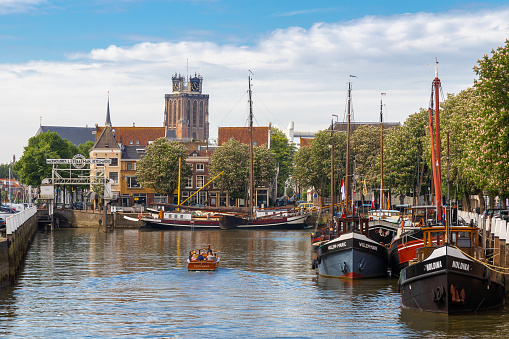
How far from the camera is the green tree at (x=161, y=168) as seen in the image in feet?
397

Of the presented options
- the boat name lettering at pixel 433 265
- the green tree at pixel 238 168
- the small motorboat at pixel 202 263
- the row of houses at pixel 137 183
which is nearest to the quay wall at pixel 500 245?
the boat name lettering at pixel 433 265

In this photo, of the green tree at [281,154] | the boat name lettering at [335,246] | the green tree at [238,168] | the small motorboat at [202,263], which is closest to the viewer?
the boat name lettering at [335,246]

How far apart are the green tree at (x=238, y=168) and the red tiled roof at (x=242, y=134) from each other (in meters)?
30.5

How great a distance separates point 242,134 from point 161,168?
124 ft

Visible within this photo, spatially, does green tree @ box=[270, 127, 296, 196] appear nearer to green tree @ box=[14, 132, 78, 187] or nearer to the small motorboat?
green tree @ box=[14, 132, 78, 187]

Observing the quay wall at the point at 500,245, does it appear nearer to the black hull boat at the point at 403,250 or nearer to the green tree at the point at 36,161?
the black hull boat at the point at 403,250

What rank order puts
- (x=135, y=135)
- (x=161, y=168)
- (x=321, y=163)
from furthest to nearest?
1. (x=135, y=135)
2. (x=161, y=168)
3. (x=321, y=163)

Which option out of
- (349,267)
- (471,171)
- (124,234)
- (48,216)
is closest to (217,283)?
(349,267)

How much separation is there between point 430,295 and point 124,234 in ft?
220

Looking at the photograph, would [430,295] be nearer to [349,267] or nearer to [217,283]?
[349,267]

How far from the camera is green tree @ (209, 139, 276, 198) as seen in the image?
121 metres

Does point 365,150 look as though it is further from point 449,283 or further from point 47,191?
point 449,283

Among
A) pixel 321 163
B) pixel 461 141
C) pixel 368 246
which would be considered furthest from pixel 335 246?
pixel 321 163

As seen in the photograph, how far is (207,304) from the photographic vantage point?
3541cm
